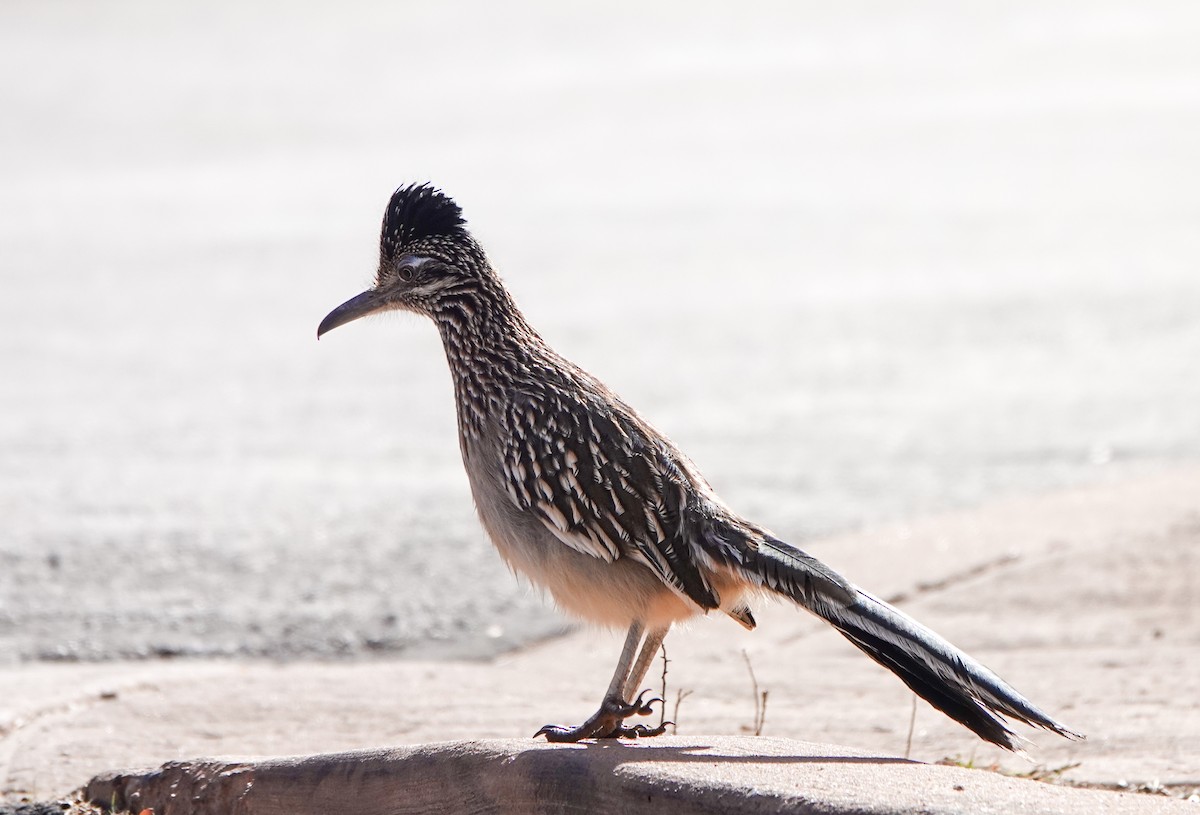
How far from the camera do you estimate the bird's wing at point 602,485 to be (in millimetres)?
4949

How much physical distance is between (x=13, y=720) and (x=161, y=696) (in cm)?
56

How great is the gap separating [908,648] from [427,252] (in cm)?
221

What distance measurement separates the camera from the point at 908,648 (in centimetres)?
459

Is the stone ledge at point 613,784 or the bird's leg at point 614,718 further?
the bird's leg at point 614,718

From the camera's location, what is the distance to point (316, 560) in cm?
891

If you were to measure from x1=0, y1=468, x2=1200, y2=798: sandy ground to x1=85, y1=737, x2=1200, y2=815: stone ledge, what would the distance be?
39.8 inches

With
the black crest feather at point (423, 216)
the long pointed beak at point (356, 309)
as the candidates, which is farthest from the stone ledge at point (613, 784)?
the black crest feather at point (423, 216)

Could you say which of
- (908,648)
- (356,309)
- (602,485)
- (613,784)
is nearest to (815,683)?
A: (602,485)

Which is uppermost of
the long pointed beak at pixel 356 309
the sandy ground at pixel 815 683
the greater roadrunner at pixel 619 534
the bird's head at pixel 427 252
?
the bird's head at pixel 427 252

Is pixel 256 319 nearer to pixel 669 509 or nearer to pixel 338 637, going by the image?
pixel 338 637

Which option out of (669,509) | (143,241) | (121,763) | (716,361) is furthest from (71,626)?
(143,241)

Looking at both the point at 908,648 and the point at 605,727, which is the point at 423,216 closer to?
the point at 605,727

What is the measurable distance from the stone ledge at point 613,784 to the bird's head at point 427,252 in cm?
172

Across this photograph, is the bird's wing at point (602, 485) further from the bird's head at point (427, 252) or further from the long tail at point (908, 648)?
the bird's head at point (427, 252)
